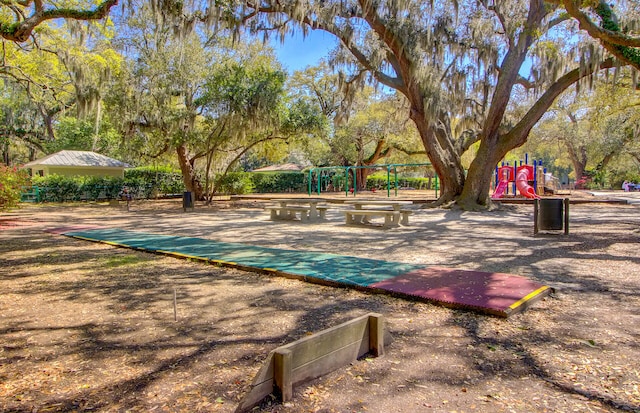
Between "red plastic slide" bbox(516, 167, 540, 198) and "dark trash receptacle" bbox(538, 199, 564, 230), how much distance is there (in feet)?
34.7

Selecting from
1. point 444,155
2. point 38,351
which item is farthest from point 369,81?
point 38,351

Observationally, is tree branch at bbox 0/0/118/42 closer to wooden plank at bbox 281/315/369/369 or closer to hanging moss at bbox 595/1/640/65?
wooden plank at bbox 281/315/369/369

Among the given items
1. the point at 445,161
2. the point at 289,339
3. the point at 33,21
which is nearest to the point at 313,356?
the point at 289,339

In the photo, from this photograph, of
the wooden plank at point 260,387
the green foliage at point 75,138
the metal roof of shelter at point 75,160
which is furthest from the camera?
the green foliage at point 75,138

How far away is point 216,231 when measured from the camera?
10617 mm

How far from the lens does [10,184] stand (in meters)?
13.8

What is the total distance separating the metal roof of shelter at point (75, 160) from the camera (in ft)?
82.3

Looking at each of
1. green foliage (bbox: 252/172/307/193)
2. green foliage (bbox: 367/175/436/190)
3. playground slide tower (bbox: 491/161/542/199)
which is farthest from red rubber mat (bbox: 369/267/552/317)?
green foliage (bbox: 367/175/436/190)

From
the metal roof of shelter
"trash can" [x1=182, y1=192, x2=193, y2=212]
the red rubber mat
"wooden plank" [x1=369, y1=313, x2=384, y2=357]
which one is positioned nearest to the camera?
"wooden plank" [x1=369, y1=313, x2=384, y2=357]

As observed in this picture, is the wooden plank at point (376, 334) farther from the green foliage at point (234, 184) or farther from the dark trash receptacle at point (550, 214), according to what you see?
the green foliage at point (234, 184)

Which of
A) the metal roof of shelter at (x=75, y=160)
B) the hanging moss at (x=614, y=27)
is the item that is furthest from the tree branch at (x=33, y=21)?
the metal roof of shelter at (x=75, y=160)

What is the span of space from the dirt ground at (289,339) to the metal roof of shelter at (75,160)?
2085cm

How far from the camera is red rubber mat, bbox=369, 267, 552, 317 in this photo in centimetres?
417

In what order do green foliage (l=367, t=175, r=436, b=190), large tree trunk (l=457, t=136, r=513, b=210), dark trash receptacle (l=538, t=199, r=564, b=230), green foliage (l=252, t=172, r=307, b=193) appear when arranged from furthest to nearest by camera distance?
green foliage (l=367, t=175, r=436, b=190)
green foliage (l=252, t=172, r=307, b=193)
large tree trunk (l=457, t=136, r=513, b=210)
dark trash receptacle (l=538, t=199, r=564, b=230)
